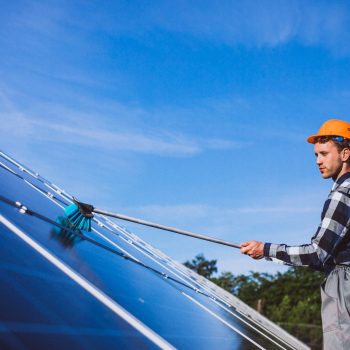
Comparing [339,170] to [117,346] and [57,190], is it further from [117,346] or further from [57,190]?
[57,190]

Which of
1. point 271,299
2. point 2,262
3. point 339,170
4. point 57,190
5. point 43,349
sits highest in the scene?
point 271,299

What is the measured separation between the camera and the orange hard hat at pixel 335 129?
3.68 metres

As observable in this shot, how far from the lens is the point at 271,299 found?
64.6m

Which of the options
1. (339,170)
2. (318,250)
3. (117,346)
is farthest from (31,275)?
(339,170)

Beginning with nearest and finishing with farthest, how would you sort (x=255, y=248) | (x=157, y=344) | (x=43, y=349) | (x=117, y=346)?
1. (x=43, y=349)
2. (x=117, y=346)
3. (x=157, y=344)
4. (x=255, y=248)

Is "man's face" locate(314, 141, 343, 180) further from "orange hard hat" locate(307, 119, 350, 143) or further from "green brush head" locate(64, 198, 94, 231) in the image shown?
"green brush head" locate(64, 198, 94, 231)

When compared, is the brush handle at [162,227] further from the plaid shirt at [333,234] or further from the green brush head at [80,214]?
the plaid shirt at [333,234]

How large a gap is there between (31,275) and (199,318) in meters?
2.16

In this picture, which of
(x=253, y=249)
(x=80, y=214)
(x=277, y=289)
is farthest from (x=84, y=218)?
(x=277, y=289)

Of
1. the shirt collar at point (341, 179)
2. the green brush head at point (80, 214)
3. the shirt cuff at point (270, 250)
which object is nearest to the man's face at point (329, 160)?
the shirt collar at point (341, 179)

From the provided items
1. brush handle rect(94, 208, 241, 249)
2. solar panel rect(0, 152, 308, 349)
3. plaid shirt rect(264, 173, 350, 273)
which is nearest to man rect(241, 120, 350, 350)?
plaid shirt rect(264, 173, 350, 273)

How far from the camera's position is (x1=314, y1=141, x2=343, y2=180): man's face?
11.9 feet

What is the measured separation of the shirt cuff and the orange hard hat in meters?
0.90

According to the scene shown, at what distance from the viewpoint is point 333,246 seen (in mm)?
3264
